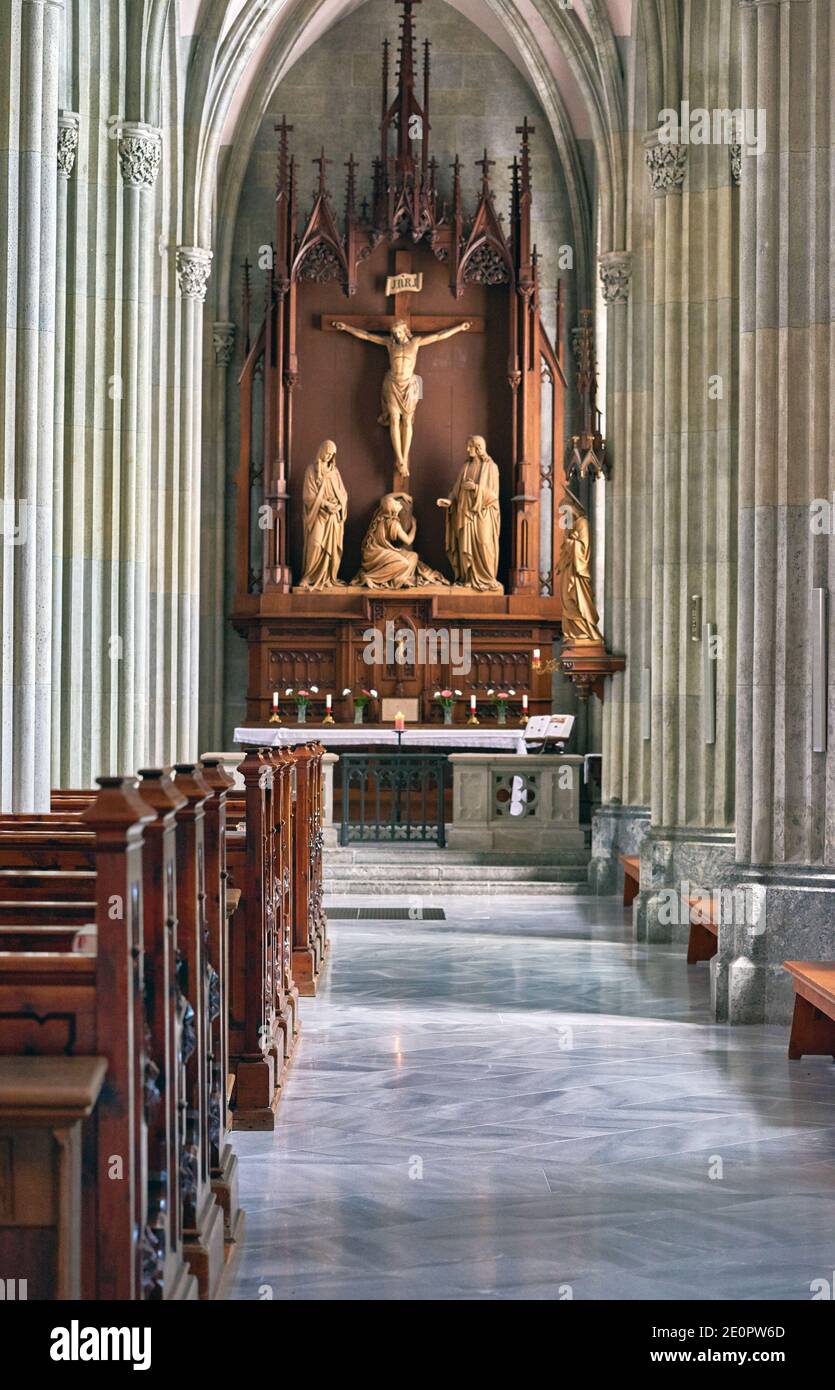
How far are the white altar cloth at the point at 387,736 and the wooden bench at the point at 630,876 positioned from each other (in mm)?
3748

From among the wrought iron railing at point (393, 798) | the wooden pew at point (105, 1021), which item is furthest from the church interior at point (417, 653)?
the wrought iron railing at point (393, 798)

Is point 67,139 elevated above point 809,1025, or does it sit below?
above

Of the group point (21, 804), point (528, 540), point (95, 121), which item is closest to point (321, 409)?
point (528, 540)

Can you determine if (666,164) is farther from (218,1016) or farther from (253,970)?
(218,1016)

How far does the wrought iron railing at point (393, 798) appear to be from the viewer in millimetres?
16438

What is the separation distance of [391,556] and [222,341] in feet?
12.9

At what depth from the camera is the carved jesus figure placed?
21672 mm

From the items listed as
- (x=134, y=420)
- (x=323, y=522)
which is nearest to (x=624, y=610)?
(x=134, y=420)

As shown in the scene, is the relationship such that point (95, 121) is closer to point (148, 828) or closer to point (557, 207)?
point (557, 207)

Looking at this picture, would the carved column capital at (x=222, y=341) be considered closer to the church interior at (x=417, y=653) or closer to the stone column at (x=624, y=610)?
the church interior at (x=417, y=653)

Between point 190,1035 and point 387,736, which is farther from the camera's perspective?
point 387,736

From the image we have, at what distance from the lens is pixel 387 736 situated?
61.5 feet

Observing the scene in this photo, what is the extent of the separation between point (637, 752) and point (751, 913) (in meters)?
7.24

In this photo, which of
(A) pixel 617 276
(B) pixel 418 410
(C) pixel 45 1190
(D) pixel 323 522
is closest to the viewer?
(C) pixel 45 1190
